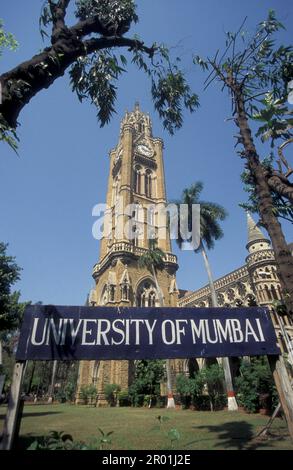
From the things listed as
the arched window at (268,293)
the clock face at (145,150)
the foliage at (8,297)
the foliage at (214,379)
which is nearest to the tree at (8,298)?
the foliage at (8,297)

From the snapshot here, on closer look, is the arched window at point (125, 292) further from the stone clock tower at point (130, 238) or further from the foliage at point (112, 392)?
the foliage at point (112, 392)

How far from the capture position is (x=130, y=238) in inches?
1407

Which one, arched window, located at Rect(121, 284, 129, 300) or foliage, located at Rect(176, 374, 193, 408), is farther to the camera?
arched window, located at Rect(121, 284, 129, 300)

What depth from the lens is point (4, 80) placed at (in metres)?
4.62

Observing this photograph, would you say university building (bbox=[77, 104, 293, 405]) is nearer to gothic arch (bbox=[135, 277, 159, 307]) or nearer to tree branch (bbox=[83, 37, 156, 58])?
gothic arch (bbox=[135, 277, 159, 307])

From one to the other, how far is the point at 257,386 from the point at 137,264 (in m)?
19.7

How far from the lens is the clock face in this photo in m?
46.0

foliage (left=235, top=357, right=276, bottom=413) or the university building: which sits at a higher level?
the university building

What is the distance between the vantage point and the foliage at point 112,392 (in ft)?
89.8

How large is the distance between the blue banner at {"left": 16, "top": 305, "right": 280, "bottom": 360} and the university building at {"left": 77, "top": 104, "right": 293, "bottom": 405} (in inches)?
733

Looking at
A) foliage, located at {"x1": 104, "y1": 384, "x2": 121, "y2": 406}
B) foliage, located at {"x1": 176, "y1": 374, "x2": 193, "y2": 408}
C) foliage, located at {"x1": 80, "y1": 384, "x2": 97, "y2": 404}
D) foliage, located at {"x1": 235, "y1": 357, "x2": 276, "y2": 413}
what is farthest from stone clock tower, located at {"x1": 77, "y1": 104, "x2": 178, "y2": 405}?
foliage, located at {"x1": 235, "y1": 357, "x2": 276, "y2": 413}

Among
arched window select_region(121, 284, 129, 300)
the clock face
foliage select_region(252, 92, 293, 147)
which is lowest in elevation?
foliage select_region(252, 92, 293, 147)

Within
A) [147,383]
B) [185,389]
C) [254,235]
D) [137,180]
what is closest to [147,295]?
[147,383]

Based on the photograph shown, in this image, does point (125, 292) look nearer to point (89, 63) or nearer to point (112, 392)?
point (112, 392)
